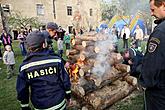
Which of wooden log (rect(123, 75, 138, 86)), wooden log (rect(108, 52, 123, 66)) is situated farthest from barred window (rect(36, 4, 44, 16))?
wooden log (rect(123, 75, 138, 86))

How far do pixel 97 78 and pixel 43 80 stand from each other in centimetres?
251

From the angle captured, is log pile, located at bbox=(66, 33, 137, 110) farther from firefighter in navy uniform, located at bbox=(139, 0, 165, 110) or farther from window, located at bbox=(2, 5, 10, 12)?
window, located at bbox=(2, 5, 10, 12)

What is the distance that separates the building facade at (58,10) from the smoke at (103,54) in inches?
1088

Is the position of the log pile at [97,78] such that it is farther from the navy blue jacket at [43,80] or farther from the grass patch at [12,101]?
the navy blue jacket at [43,80]

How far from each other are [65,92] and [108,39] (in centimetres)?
318

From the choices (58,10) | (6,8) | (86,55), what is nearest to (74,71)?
(86,55)

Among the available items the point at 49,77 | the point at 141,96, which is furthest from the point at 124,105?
the point at 49,77

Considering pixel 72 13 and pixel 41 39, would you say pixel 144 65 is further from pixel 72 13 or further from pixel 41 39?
pixel 72 13

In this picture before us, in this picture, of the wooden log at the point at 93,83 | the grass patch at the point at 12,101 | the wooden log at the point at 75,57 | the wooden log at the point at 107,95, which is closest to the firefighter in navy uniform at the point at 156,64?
the wooden log at the point at 107,95

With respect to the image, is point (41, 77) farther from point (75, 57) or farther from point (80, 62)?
point (75, 57)

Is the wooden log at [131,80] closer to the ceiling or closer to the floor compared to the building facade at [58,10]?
closer to the floor

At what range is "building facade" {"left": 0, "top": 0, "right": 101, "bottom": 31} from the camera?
3484 cm

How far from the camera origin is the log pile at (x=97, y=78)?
5.35m

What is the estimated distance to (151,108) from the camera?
2305mm
